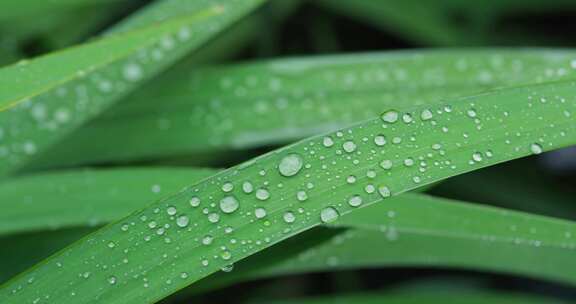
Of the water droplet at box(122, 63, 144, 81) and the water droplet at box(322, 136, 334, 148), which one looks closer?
the water droplet at box(322, 136, 334, 148)

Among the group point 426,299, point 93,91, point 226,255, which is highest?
point 93,91

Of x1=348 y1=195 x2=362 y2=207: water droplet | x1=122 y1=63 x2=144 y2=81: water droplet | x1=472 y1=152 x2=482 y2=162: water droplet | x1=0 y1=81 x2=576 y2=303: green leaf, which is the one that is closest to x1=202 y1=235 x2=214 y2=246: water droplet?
x1=0 y1=81 x2=576 y2=303: green leaf

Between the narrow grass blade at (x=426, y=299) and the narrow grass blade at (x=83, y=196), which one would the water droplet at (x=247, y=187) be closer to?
the narrow grass blade at (x=83, y=196)

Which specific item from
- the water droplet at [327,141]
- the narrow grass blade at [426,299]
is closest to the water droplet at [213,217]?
the water droplet at [327,141]

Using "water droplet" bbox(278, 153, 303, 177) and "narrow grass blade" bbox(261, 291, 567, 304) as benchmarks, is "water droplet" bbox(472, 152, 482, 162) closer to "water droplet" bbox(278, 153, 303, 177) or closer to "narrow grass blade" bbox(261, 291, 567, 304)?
"water droplet" bbox(278, 153, 303, 177)

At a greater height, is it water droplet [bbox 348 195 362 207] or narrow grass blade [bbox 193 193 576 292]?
narrow grass blade [bbox 193 193 576 292]

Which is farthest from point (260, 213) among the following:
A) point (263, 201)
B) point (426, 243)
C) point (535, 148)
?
point (426, 243)

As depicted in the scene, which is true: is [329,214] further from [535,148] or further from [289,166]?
[535,148]
